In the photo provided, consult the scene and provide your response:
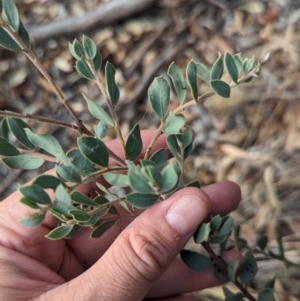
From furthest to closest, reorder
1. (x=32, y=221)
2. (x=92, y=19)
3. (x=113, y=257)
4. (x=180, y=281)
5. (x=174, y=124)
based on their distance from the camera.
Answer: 1. (x=92, y=19)
2. (x=180, y=281)
3. (x=113, y=257)
4. (x=174, y=124)
5. (x=32, y=221)

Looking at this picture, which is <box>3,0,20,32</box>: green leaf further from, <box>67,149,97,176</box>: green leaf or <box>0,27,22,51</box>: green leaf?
<box>67,149,97,176</box>: green leaf

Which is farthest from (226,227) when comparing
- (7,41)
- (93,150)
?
(7,41)

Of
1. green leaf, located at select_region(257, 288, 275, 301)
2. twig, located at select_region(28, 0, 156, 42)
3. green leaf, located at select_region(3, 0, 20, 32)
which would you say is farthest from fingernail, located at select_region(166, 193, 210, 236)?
twig, located at select_region(28, 0, 156, 42)

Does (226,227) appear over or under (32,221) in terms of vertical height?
under

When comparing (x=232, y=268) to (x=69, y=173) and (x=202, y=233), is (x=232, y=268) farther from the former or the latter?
(x=69, y=173)

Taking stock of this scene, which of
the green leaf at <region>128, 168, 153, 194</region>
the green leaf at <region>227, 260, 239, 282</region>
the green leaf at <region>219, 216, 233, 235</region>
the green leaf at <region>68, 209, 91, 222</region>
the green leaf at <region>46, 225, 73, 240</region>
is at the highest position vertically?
the green leaf at <region>128, 168, 153, 194</region>

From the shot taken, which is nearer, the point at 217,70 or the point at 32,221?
the point at 32,221
